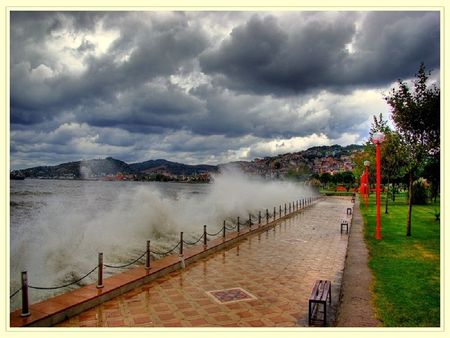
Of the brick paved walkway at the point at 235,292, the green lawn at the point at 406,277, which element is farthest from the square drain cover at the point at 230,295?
the green lawn at the point at 406,277

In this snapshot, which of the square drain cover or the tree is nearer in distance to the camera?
the square drain cover

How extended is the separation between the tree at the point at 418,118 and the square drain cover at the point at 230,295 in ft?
32.0

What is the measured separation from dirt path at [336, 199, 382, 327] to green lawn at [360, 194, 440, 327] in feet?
0.57

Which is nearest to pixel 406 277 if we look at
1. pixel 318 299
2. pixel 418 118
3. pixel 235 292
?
pixel 318 299

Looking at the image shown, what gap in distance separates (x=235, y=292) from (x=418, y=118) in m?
11.0

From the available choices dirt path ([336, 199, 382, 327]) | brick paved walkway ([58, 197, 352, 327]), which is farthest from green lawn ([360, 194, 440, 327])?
brick paved walkway ([58, 197, 352, 327])

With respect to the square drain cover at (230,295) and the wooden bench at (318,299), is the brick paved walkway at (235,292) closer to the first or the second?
the square drain cover at (230,295)

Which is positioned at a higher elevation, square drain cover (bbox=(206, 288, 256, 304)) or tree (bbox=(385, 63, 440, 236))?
tree (bbox=(385, 63, 440, 236))

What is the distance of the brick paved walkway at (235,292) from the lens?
6.38 m

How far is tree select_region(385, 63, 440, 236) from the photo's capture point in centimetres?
1407

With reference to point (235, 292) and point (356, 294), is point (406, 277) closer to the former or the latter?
point (356, 294)

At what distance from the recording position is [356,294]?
24.8 ft

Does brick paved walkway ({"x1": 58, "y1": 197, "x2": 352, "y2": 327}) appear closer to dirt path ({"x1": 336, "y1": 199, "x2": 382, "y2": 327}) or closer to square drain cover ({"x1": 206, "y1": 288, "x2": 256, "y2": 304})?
square drain cover ({"x1": 206, "y1": 288, "x2": 256, "y2": 304})
